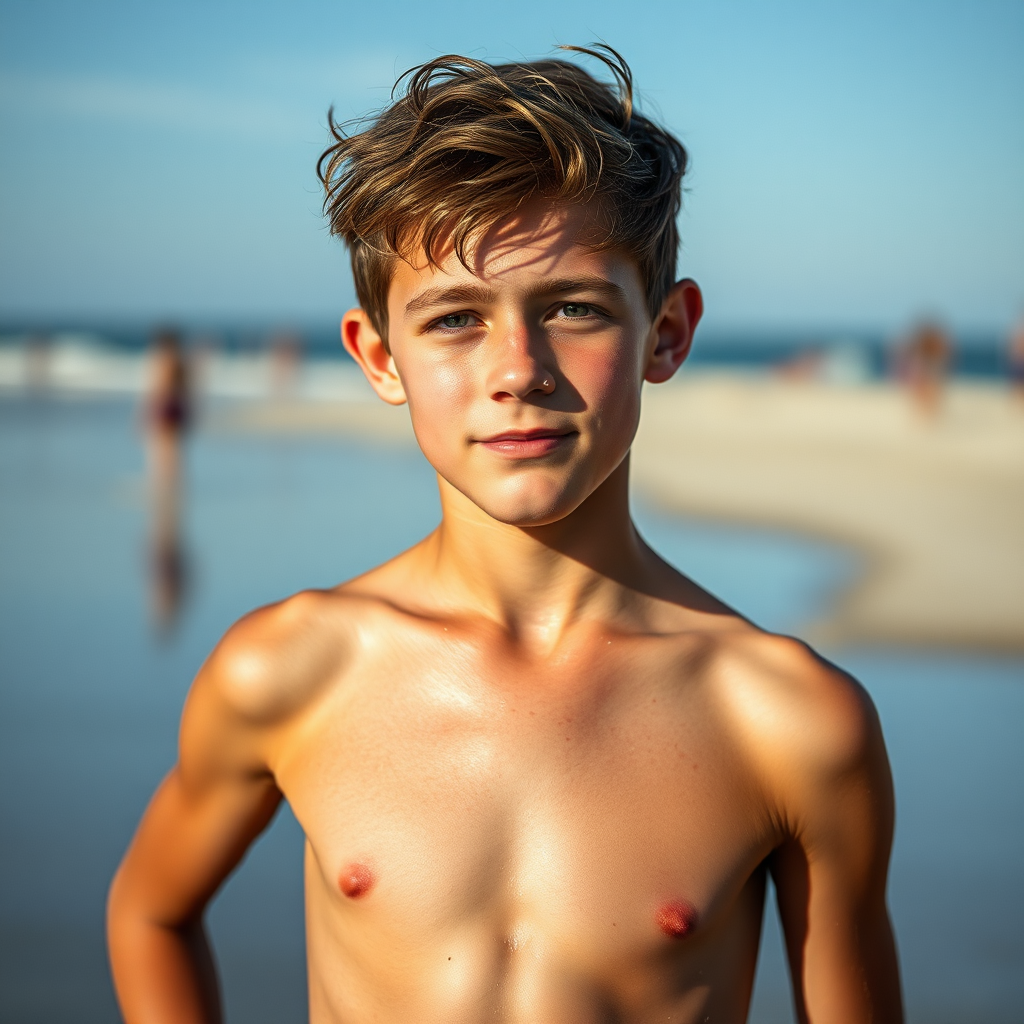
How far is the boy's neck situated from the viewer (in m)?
1.82

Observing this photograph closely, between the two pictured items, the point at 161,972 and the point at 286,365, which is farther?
the point at 286,365

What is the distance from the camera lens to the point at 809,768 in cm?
166

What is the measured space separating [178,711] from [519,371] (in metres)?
3.86

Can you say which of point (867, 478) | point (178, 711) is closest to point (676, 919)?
point (178, 711)

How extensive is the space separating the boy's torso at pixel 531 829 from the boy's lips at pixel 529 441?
334 millimetres

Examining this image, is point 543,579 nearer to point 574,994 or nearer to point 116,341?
point 574,994

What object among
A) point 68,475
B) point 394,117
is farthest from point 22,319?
point 394,117

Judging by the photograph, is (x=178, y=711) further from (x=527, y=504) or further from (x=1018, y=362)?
(x=1018, y=362)

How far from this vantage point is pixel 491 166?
165cm

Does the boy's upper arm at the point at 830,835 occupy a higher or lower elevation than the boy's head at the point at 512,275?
lower

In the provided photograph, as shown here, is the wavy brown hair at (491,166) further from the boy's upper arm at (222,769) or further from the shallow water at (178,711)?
the shallow water at (178,711)

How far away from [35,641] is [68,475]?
19.2 ft

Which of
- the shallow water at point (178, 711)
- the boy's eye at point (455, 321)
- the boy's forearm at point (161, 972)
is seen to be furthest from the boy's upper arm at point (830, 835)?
the shallow water at point (178, 711)

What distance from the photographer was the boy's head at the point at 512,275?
5.31 ft
